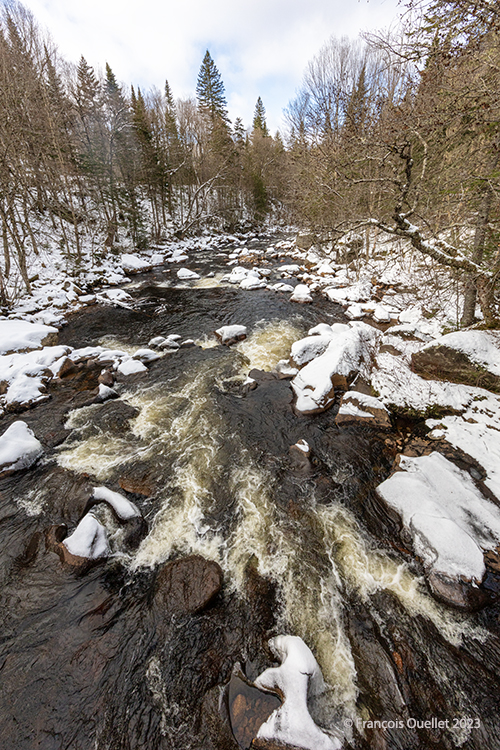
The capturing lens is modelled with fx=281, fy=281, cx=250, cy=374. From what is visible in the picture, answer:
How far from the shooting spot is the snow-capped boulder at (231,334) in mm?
10594

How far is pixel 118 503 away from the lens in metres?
4.73

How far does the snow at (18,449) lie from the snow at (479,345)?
31.2 feet

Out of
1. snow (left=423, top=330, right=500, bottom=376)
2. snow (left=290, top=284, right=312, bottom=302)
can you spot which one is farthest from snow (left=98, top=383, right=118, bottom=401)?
snow (left=290, top=284, right=312, bottom=302)

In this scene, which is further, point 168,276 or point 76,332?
point 168,276

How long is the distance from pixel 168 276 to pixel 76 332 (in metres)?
9.62

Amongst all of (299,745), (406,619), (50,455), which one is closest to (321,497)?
(406,619)

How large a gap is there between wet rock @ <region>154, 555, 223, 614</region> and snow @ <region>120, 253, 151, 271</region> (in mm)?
20738

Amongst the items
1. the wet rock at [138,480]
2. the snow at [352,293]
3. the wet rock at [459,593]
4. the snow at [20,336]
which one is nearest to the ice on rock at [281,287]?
the snow at [352,293]

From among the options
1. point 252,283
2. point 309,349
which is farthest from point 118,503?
point 252,283

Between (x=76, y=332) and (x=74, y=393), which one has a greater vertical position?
(x=76, y=332)

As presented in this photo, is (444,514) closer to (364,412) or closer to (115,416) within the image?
(364,412)

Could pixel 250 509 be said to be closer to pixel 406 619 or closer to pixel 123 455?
pixel 406 619

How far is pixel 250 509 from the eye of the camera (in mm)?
4934

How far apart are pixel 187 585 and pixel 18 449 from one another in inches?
178
